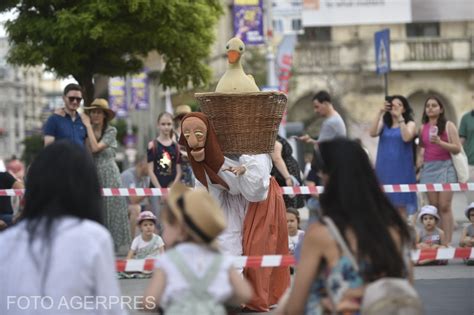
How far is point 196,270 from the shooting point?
510cm

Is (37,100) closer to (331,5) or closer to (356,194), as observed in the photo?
(331,5)

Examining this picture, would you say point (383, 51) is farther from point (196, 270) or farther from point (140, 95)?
point (140, 95)

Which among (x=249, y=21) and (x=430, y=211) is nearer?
(x=430, y=211)

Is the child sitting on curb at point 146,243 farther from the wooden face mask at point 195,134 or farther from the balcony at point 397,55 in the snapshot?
the balcony at point 397,55

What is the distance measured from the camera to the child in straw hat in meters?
5.07

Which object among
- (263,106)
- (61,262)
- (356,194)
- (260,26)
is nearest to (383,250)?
(356,194)

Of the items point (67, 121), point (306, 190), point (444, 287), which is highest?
point (67, 121)

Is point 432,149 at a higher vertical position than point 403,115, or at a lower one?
lower

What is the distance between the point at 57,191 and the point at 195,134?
11.9ft

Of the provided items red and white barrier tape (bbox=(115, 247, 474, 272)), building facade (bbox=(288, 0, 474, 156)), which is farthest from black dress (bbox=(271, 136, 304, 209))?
building facade (bbox=(288, 0, 474, 156))

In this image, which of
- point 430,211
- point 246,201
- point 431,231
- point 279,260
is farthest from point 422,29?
point 279,260

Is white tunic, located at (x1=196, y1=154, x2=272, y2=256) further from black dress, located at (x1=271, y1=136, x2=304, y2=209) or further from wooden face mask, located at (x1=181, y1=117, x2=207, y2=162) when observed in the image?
black dress, located at (x1=271, y1=136, x2=304, y2=209)

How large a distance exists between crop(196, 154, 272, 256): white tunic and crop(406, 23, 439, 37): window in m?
41.9

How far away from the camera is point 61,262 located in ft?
16.5
